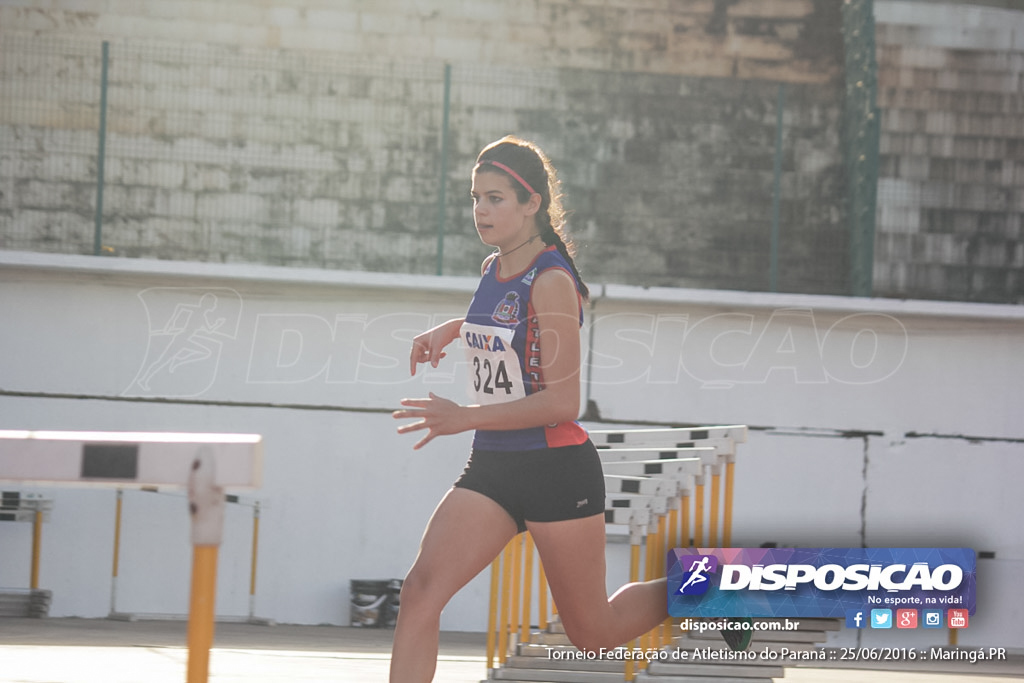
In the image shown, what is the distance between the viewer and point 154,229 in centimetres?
1053

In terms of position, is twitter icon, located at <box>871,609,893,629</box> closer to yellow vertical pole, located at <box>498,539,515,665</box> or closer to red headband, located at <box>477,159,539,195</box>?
yellow vertical pole, located at <box>498,539,515,665</box>

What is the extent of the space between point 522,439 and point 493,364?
27 centimetres

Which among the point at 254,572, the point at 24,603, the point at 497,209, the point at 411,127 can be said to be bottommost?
the point at 24,603

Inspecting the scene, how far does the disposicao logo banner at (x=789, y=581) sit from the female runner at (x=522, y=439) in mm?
670

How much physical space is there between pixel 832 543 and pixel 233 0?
8.13 meters

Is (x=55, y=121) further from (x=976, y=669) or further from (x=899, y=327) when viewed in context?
(x=976, y=669)

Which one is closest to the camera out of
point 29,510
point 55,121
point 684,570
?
point 684,570

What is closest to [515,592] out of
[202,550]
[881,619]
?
[881,619]

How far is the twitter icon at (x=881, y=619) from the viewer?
555 centimetres

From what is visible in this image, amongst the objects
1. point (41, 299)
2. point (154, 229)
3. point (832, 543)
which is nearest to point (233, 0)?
point (154, 229)

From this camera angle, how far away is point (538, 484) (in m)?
3.65

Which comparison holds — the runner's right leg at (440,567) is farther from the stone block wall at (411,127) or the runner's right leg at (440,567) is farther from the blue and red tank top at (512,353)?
the stone block wall at (411,127)

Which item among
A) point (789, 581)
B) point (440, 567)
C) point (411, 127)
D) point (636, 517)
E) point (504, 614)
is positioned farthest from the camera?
point (411, 127)

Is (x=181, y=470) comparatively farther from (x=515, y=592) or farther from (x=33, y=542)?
(x=33, y=542)
